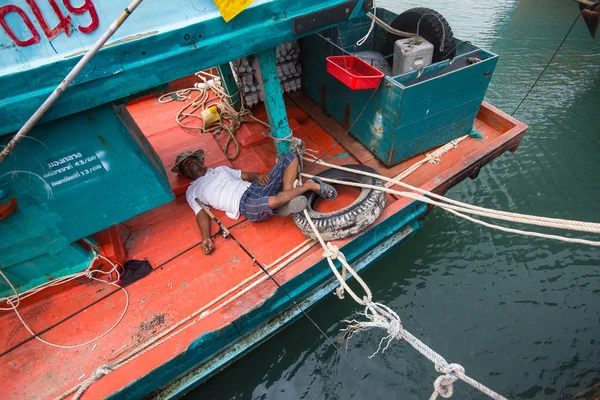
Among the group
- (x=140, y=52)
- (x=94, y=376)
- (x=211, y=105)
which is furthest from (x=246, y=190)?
(x=211, y=105)

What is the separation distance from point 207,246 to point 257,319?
0.94 metres

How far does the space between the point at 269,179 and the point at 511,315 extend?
10.5 ft

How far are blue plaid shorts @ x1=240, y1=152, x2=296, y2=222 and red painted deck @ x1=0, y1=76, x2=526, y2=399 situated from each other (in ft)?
0.69

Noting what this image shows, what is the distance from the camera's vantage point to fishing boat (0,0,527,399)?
2.24 metres

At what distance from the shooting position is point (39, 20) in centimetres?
198

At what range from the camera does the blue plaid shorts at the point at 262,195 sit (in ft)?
11.3

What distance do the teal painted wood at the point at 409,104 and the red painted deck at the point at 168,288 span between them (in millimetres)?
246

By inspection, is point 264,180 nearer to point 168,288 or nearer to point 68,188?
point 168,288

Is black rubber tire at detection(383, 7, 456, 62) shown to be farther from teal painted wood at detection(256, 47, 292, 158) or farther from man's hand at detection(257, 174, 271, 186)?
man's hand at detection(257, 174, 271, 186)

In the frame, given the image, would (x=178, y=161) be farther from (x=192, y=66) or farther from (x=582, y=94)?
(x=582, y=94)

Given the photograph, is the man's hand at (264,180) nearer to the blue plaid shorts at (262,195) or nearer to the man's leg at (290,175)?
the blue plaid shorts at (262,195)

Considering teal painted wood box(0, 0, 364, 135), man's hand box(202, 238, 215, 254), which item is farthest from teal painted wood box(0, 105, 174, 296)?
man's hand box(202, 238, 215, 254)

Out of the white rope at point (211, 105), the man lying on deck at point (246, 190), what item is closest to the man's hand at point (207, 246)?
the man lying on deck at point (246, 190)

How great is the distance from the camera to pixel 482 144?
4211 mm
